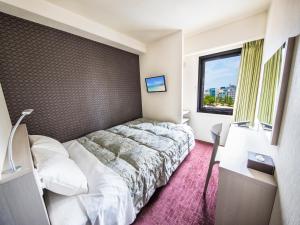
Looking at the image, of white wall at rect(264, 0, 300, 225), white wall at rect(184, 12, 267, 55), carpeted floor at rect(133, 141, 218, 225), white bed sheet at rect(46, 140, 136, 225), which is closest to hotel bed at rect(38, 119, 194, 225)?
white bed sheet at rect(46, 140, 136, 225)

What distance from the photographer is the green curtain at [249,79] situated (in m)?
2.23

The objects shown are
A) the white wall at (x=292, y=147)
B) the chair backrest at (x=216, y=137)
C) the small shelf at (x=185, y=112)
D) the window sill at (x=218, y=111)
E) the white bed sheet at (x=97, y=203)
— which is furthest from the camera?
the small shelf at (x=185, y=112)

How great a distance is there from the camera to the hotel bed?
0.90 meters

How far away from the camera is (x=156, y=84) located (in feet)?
9.86

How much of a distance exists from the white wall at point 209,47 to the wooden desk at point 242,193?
196 cm

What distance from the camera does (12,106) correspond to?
1612 millimetres

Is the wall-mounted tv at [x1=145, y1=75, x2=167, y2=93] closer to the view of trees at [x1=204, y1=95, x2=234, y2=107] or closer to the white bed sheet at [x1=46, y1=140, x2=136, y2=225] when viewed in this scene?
the view of trees at [x1=204, y1=95, x2=234, y2=107]

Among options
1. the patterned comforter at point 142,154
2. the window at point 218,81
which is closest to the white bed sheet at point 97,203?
the patterned comforter at point 142,154

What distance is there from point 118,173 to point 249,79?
282 centimetres

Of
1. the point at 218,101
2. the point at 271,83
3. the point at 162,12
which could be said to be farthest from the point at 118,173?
the point at 218,101

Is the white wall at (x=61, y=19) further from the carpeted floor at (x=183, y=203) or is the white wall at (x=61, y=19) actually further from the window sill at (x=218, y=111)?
the carpeted floor at (x=183, y=203)

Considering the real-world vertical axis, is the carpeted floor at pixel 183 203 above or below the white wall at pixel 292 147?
below

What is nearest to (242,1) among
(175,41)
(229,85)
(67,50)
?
(175,41)

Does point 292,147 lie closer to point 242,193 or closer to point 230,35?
point 242,193
